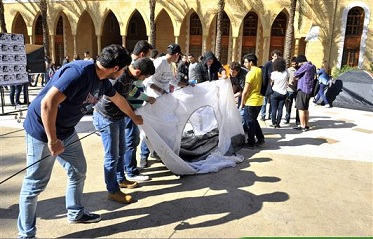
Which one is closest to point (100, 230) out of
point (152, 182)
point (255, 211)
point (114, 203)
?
point (114, 203)

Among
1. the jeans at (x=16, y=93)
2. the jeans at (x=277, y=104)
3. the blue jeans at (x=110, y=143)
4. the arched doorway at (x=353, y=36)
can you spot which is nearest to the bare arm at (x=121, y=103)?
the blue jeans at (x=110, y=143)

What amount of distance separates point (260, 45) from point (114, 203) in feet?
71.4

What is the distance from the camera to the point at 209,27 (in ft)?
74.5

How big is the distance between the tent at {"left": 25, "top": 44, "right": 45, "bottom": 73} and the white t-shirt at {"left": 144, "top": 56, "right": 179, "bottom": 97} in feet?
25.4

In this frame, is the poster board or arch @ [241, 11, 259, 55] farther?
arch @ [241, 11, 259, 55]

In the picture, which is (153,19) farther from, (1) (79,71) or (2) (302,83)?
(1) (79,71)

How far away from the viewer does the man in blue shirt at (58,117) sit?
101 inches

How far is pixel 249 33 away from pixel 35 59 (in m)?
16.5

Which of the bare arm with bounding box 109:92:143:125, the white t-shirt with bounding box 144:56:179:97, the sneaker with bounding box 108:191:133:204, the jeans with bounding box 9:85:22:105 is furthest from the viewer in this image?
the jeans with bounding box 9:85:22:105

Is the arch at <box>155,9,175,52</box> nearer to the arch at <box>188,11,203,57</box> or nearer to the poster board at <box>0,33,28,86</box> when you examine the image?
the arch at <box>188,11,203,57</box>

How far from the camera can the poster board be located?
799 cm

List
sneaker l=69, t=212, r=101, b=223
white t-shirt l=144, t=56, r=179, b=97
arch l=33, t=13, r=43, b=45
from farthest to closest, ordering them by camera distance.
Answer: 1. arch l=33, t=13, r=43, b=45
2. white t-shirt l=144, t=56, r=179, b=97
3. sneaker l=69, t=212, r=101, b=223

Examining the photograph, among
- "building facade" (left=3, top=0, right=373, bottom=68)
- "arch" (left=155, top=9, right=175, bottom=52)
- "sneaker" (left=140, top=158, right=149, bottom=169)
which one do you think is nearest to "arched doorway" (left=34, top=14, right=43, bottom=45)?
"building facade" (left=3, top=0, right=373, bottom=68)

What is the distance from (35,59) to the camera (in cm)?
1133
